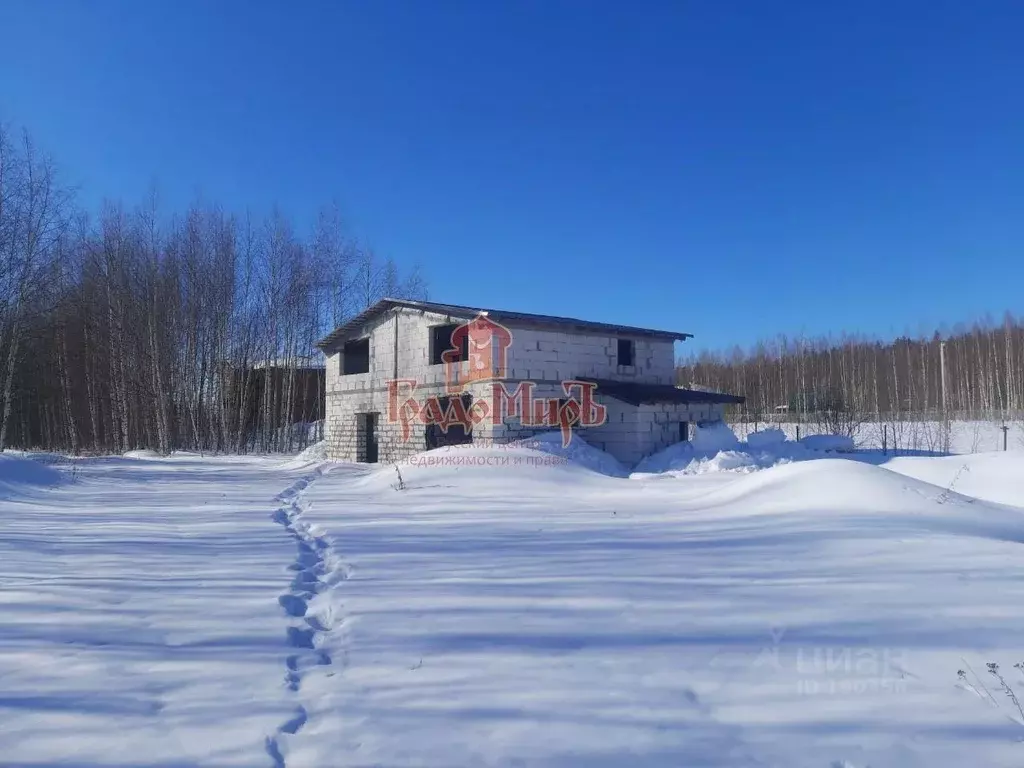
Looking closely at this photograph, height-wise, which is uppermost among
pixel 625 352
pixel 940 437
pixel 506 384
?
pixel 625 352

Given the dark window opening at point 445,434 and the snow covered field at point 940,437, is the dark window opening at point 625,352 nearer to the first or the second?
the dark window opening at point 445,434

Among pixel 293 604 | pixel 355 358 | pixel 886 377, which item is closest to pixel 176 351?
pixel 355 358

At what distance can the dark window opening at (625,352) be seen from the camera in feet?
58.1

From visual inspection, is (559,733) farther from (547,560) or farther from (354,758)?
(547,560)

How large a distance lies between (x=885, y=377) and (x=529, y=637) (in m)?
44.0

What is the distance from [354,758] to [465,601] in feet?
6.53

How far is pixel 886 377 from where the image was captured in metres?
40.1

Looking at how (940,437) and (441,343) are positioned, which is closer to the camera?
(441,343)

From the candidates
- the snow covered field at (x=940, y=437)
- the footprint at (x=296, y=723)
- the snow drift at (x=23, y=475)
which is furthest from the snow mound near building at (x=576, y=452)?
the footprint at (x=296, y=723)

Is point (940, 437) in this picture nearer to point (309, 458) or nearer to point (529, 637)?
point (309, 458)

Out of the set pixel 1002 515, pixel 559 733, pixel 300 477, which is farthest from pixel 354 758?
pixel 300 477

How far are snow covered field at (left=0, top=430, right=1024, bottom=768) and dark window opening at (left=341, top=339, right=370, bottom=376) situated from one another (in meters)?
13.3

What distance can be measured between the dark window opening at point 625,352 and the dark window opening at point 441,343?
437 cm

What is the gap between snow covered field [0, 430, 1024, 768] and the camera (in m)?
2.59
